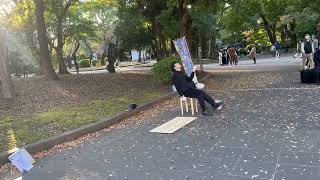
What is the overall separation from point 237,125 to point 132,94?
6.39 m

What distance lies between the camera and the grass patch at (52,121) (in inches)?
325

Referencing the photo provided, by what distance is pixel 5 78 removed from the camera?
42.1 feet

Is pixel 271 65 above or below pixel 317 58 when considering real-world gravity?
below

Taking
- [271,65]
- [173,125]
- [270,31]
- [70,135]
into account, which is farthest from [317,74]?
[270,31]

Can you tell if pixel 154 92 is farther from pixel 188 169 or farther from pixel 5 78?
pixel 188 169

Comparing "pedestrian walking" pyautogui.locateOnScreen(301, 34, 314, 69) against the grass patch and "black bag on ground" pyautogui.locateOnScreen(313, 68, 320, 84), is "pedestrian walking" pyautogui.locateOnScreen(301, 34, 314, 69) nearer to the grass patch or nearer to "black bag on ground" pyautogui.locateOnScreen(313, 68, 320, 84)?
"black bag on ground" pyautogui.locateOnScreen(313, 68, 320, 84)

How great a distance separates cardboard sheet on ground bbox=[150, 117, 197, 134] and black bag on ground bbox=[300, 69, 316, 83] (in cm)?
568

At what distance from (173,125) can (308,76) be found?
6.45 meters

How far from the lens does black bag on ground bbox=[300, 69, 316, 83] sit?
12930 mm

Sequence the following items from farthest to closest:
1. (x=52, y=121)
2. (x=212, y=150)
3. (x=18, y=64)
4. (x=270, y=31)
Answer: (x=270, y=31)
(x=18, y=64)
(x=52, y=121)
(x=212, y=150)

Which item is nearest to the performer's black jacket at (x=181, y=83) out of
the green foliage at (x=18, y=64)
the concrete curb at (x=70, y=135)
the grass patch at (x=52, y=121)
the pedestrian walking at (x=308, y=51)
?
the concrete curb at (x=70, y=135)

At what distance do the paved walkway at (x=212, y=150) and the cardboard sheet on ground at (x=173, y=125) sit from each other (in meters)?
0.19

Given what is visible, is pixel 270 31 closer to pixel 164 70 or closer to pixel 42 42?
pixel 164 70

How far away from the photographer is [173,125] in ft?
28.7
